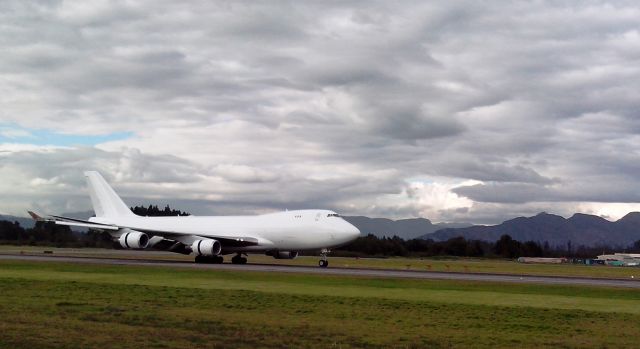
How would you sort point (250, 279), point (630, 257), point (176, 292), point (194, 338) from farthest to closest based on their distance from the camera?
point (630, 257)
point (250, 279)
point (176, 292)
point (194, 338)

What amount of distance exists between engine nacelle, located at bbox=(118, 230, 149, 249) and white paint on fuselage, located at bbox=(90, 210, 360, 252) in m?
3.37

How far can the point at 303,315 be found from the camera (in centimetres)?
2158

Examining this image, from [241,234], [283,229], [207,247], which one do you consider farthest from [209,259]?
[283,229]

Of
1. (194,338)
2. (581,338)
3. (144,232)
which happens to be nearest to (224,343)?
(194,338)

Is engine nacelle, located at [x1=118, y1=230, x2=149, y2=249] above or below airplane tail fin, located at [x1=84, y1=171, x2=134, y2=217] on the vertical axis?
below

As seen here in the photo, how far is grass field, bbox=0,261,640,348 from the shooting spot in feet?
54.6

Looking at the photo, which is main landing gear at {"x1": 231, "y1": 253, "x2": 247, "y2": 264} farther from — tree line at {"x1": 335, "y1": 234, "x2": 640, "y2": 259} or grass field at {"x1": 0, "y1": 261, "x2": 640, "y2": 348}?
tree line at {"x1": 335, "y1": 234, "x2": 640, "y2": 259}

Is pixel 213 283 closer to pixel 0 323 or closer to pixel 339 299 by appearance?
pixel 339 299

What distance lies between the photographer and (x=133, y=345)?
1522cm

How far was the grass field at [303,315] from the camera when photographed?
16641mm

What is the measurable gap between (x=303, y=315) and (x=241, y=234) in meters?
41.0

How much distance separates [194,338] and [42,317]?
228 inches

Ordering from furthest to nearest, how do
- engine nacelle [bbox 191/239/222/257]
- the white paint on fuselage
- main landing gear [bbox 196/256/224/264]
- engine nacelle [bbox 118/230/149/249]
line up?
engine nacelle [bbox 118/230/149/249] < main landing gear [bbox 196/256/224/264] < engine nacelle [bbox 191/239/222/257] < the white paint on fuselage

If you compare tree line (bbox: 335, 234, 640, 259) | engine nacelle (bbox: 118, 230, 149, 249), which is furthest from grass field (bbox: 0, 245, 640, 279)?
tree line (bbox: 335, 234, 640, 259)
